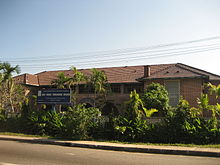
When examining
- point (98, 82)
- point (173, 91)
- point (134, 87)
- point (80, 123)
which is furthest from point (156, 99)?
point (80, 123)

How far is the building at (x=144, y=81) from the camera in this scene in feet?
83.6

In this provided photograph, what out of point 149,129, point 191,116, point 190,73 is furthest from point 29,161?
point 190,73

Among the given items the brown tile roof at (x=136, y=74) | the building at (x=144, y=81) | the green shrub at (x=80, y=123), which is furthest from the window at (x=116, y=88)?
the green shrub at (x=80, y=123)

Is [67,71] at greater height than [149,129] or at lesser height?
greater

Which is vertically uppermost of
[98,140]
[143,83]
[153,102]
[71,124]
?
[143,83]

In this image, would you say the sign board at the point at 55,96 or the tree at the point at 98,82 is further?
the tree at the point at 98,82

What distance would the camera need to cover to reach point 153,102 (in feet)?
71.6

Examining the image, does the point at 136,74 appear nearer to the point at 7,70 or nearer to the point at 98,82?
the point at 98,82

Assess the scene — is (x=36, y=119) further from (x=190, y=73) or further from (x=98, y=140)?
(x=190, y=73)

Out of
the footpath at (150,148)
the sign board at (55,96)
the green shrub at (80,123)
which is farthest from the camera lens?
the sign board at (55,96)

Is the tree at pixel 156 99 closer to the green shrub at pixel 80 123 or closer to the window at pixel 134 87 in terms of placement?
the window at pixel 134 87

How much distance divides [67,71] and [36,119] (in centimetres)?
2319

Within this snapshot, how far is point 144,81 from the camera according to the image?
91.5 ft

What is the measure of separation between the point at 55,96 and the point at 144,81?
43.8ft
